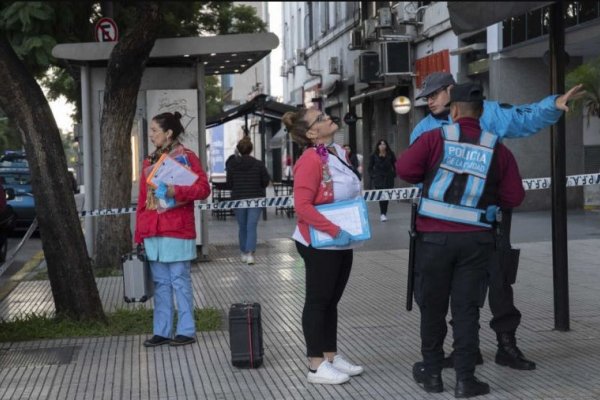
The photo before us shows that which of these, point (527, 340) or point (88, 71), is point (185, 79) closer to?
point (88, 71)

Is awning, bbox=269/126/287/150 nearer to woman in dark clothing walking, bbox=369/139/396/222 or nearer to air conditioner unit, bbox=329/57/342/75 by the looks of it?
air conditioner unit, bbox=329/57/342/75

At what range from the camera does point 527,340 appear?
7758 mm

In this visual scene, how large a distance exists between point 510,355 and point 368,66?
68.3 ft

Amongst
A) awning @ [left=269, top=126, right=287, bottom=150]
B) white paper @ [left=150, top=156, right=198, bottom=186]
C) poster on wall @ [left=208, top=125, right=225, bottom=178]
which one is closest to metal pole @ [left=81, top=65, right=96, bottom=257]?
white paper @ [left=150, top=156, right=198, bottom=186]

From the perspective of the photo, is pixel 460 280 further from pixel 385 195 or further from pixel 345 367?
pixel 385 195

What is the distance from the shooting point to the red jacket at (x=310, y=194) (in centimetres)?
633

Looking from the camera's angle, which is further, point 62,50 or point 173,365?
point 62,50

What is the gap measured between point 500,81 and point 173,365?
50.0 feet

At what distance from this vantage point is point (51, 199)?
8.49 metres

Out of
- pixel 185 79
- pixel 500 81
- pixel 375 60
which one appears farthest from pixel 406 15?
pixel 185 79

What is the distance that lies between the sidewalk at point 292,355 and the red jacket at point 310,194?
102cm

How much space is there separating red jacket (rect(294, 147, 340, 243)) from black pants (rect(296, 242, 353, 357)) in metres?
0.14

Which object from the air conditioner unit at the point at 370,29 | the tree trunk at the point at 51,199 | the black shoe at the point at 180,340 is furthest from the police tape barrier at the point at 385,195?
the air conditioner unit at the point at 370,29

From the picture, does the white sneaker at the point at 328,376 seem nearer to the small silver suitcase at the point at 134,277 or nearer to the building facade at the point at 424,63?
the small silver suitcase at the point at 134,277
